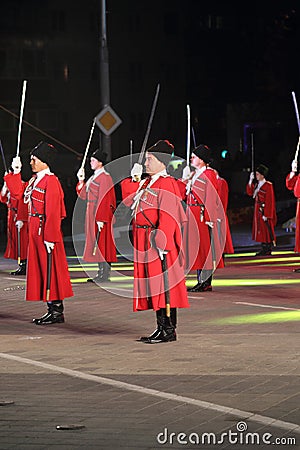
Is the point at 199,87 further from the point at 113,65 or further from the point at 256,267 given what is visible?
the point at 256,267

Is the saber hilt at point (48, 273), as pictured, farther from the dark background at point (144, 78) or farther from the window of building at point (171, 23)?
the window of building at point (171, 23)

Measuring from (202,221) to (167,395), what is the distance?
826cm

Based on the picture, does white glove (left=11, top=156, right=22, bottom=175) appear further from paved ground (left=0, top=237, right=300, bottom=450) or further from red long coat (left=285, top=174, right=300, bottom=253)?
red long coat (left=285, top=174, right=300, bottom=253)

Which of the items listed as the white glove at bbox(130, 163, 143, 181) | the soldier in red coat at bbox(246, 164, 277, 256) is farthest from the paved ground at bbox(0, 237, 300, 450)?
the soldier in red coat at bbox(246, 164, 277, 256)

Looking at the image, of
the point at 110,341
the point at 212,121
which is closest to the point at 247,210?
the point at 110,341

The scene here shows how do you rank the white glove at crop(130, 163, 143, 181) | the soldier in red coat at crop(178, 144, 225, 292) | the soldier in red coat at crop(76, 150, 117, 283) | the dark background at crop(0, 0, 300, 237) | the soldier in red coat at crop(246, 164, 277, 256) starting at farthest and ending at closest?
Result: the dark background at crop(0, 0, 300, 237) < the soldier in red coat at crop(246, 164, 277, 256) < the soldier in red coat at crop(76, 150, 117, 283) < the white glove at crop(130, 163, 143, 181) < the soldier in red coat at crop(178, 144, 225, 292)

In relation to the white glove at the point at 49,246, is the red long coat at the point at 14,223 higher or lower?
lower

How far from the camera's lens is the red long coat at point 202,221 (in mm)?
17156

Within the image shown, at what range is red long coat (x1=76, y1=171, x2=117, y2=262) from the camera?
1877 centimetres

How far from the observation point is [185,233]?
17328mm

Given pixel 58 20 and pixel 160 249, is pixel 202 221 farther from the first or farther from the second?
pixel 58 20

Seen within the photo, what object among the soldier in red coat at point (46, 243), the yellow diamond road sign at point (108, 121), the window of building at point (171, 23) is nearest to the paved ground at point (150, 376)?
the soldier in red coat at point (46, 243)

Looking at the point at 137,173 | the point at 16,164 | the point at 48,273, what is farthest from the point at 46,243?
the point at 137,173

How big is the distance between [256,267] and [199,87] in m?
61.5
